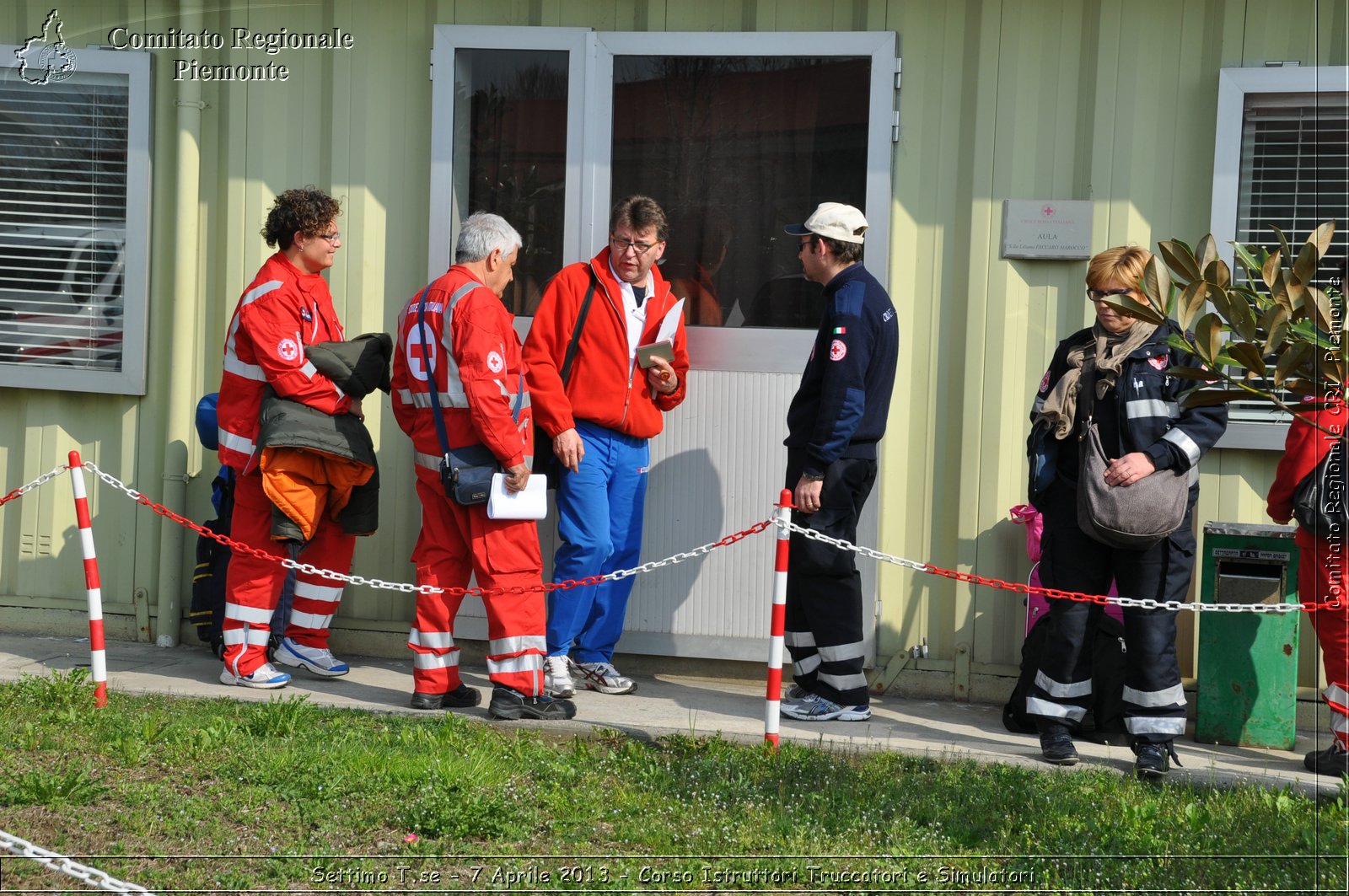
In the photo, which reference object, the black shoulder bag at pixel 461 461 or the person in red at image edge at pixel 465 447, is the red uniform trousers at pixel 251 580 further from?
the black shoulder bag at pixel 461 461

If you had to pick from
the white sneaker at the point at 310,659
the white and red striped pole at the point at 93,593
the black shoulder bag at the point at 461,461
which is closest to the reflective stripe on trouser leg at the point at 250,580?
the white sneaker at the point at 310,659

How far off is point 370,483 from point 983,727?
2.98 m

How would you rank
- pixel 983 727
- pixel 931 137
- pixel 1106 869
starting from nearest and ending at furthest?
pixel 1106 869 < pixel 983 727 < pixel 931 137

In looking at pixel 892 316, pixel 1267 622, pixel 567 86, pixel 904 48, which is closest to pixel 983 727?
pixel 1267 622

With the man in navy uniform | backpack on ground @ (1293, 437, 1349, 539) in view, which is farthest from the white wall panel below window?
backpack on ground @ (1293, 437, 1349, 539)

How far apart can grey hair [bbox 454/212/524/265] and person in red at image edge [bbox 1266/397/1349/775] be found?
3.27 meters

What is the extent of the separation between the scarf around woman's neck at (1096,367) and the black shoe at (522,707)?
2299 mm

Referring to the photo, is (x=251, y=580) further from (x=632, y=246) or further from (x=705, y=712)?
(x=632, y=246)

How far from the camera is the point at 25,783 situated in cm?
468

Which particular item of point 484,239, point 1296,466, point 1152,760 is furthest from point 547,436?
point 1296,466

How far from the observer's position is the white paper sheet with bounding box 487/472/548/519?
566 centimetres

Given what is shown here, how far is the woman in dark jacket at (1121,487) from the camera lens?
5371 millimetres

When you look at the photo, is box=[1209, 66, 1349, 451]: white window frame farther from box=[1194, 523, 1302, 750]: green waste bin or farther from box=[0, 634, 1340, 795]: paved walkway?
box=[0, 634, 1340, 795]: paved walkway

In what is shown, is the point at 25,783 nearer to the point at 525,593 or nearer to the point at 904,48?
the point at 525,593
